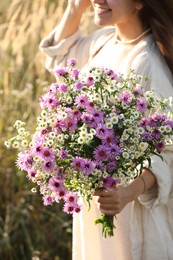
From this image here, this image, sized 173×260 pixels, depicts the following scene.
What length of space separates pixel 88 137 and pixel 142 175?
48 cm

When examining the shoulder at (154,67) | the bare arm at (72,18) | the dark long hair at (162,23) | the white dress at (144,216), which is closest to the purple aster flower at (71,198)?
the white dress at (144,216)

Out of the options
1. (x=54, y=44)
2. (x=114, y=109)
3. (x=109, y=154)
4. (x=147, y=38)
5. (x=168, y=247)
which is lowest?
(x=168, y=247)

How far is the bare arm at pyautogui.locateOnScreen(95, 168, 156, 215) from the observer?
264 cm

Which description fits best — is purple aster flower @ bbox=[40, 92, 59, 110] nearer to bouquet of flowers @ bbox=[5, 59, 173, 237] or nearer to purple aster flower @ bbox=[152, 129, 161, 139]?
bouquet of flowers @ bbox=[5, 59, 173, 237]

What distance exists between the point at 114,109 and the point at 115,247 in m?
0.73

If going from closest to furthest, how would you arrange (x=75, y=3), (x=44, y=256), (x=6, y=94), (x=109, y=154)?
1. (x=109, y=154)
2. (x=75, y=3)
3. (x=44, y=256)
4. (x=6, y=94)

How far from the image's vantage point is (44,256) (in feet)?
14.4

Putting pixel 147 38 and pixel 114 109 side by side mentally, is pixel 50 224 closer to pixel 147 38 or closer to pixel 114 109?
pixel 147 38

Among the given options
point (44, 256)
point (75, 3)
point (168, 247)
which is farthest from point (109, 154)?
point (44, 256)

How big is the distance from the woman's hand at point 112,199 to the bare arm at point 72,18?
3.44ft

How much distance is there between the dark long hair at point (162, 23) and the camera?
3.00 meters

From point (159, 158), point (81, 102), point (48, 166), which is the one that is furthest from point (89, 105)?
point (159, 158)

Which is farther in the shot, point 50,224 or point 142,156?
point 50,224

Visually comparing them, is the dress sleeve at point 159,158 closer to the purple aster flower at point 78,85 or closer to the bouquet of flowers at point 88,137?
the bouquet of flowers at point 88,137
